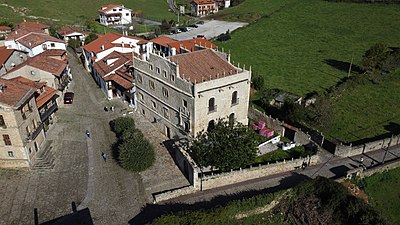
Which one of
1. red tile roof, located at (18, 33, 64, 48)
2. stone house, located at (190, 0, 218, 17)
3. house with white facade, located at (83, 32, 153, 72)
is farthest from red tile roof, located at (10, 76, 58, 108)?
stone house, located at (190, 0, 218, 17)

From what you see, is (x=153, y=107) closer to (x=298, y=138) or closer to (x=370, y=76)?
(x=298, y=138)

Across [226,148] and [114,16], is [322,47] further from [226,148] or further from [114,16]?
[114,16]

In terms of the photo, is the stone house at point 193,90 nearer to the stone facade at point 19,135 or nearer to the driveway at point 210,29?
the stone facade at point 19,135

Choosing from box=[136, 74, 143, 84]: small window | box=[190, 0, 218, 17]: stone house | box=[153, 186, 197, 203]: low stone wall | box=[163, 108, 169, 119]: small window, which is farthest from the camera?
box=[190, 0, 218, 17]: stone house

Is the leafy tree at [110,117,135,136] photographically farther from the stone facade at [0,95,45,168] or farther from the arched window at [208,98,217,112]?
the arched window at [208,98,217,112]

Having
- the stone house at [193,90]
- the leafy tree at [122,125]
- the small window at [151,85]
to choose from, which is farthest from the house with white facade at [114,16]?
the leafy tree at [122,125]

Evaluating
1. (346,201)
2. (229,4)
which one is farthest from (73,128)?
(229,4)

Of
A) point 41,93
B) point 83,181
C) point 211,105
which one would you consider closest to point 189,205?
point 83,181
